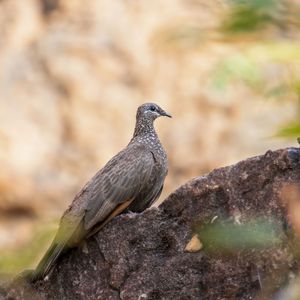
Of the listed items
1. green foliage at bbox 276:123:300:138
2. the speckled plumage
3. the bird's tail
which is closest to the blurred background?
the speckled plumage

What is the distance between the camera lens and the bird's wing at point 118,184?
5.70m

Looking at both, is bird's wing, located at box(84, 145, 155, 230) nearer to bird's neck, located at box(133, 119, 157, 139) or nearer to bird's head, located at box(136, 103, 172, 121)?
bird's neck, located at box(133, 119, 157, 139)

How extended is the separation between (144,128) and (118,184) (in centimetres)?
104

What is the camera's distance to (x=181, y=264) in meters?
5.12

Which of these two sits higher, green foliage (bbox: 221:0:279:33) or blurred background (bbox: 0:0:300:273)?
green foliage (bbox: 221:0:279:33)

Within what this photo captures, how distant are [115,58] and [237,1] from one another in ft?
41.4

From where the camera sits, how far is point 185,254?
5137 millimetres

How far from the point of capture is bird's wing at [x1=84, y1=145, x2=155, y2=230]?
5703 mm

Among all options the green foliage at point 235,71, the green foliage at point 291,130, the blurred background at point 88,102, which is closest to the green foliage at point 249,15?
the green foliage at point 235,71

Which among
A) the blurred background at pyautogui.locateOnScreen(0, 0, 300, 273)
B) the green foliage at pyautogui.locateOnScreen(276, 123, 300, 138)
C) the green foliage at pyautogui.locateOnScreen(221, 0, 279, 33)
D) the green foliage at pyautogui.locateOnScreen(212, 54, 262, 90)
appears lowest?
the blurred background at pyautogui.locateOnScreen(0, 0, 300, 273)

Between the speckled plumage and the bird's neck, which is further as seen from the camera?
the bird's neck

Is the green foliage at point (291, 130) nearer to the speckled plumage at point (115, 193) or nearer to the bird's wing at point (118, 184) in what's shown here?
the speckled plumage at point (115, 193)

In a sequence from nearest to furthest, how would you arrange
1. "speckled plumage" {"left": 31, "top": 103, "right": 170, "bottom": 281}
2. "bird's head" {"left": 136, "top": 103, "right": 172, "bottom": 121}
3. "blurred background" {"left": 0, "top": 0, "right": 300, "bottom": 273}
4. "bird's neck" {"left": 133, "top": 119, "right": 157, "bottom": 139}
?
"speckled plumage" {"left": 31, "top": 103, "right": 170, "bottom": 281}, "bird's neck" {"left": 133, "top": 119, "right": 157, "bottom": 139}, "bird's head" {"left": 136, "top": 103, "right": 172, "bottom": 121}, "blurred background" {"left": 0, "top": 0, "right": 300, "bottom": 273}

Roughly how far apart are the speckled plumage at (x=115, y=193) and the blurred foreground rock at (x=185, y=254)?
0.31 feet
